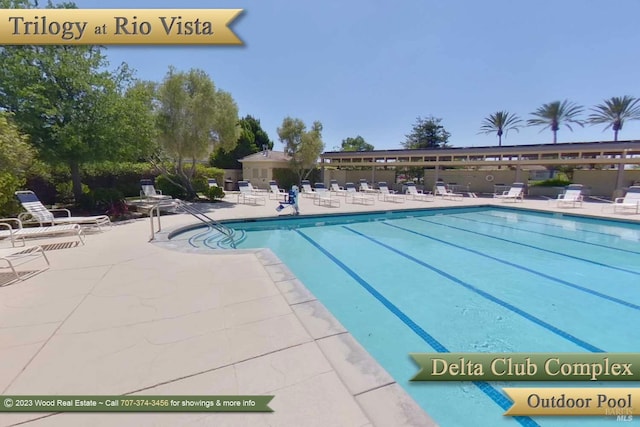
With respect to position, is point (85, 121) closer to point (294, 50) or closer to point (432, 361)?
point (294, 50)

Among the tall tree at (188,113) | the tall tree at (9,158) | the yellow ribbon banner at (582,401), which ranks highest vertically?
the tall tree at (188,113)

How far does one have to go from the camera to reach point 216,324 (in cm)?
289

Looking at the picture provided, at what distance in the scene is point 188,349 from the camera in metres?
2.46

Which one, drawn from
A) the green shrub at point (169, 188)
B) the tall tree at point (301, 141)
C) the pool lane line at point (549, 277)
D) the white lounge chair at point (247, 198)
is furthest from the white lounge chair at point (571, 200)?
the green shrub at point (169, 188)

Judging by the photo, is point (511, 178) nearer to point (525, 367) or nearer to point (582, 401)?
point (525, 367)

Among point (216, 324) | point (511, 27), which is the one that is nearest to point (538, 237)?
point (511, 27)

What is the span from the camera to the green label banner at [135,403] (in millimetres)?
1830

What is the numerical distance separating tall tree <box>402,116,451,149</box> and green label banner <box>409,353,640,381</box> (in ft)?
134

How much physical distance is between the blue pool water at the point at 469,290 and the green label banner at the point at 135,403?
177 centimetres

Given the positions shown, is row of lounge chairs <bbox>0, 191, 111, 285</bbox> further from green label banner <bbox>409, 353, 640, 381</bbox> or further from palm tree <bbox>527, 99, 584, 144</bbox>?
palm tree <bbox>527, 99, 584, 144</bbox>

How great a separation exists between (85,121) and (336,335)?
1095 cm

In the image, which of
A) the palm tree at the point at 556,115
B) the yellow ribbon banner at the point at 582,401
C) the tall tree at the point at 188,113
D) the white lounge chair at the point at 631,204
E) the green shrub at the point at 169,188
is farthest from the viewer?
the palm tree at the point at 556,115

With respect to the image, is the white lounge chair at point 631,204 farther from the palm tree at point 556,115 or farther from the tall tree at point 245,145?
the tall tree at point 245,145

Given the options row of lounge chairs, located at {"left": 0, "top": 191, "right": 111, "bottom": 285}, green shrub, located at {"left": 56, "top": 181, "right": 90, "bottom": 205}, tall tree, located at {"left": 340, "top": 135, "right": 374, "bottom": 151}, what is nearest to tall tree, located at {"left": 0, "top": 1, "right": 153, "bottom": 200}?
row of lounge chairs, located at {"left": 0, "top": 191, "right": 111, "bottom": 285}
